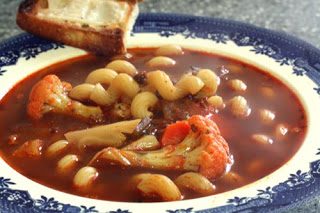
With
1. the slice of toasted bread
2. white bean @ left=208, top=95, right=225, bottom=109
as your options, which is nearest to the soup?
white bean @ left=208, top=95, right=225, bottom=109

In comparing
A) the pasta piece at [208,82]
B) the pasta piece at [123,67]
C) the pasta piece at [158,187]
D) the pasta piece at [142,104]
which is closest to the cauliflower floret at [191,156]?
the pasta piece at [158,187]

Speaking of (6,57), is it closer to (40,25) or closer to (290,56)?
(40,25)

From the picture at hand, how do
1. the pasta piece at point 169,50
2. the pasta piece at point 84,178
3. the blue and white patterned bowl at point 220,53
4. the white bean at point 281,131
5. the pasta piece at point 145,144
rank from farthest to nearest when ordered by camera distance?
the pasta piece at point 169,50 → the white bean at point 281,131 → the pasta piece at point 145,144 → the pasta piece at point 84,178 → the blue and white patterned bowl at point 220,53

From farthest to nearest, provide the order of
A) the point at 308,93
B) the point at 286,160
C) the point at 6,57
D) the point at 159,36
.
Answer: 1. the point at 159,36
2. the point at 6,57
3. the point at 308,93
4. the point at 286,160

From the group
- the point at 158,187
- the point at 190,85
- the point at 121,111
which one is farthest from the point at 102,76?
the point at 158,187

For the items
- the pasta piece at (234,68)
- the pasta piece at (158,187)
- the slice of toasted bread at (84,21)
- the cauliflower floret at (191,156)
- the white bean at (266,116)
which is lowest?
the pasta piece at (158,187)

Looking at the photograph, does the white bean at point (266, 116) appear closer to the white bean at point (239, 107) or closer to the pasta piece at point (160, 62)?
the white bean at point (239, 107)

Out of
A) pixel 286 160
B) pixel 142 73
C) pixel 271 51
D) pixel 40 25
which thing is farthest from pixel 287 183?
pixel 40 25
